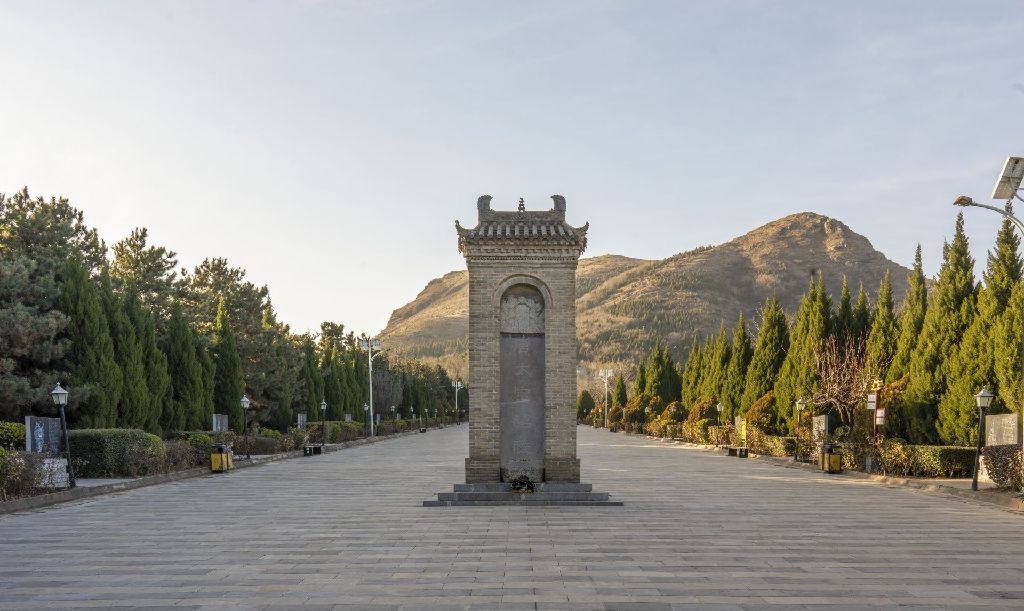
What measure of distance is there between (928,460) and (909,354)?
264 inches

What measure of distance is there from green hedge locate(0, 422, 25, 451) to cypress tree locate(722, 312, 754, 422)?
33846mm

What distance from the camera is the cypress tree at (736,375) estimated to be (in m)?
47.6

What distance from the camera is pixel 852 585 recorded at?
32.3 feet

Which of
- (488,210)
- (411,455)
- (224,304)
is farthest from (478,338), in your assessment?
(224,304)

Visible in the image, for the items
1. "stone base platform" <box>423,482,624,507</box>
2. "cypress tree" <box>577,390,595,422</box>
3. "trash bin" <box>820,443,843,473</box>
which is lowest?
"cypress tree" <box>577,390,595,422</box>

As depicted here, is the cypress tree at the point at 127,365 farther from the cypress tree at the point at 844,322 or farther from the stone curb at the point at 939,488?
the cypress tree at the point at 844,322

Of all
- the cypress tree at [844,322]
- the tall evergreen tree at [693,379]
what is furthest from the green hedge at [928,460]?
the tall evergreen tree at [693,379]

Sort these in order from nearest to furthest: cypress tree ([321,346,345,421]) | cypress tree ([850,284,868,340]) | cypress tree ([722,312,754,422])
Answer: cypress tree ([850,284,868,340]), cypress tree ([722,312,754,422]), cypress tree ([321,346,345,421])

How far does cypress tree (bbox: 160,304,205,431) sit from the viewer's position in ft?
116

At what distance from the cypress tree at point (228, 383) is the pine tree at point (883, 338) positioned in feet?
84.8

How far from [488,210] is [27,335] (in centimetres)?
1543

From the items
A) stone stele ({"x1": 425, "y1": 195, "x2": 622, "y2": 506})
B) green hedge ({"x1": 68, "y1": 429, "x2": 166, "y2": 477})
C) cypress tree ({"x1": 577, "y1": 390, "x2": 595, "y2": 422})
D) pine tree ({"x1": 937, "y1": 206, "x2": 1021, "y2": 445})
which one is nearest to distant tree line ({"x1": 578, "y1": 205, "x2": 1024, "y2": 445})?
pine tree ({"x1": 937, "y1": 206, "x2": 1021, "y2": 445})

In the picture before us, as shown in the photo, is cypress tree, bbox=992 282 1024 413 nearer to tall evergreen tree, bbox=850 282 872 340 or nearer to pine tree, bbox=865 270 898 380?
pine tree, bbox=865 270 898 380

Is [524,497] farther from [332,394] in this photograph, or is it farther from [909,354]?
[332,394]
